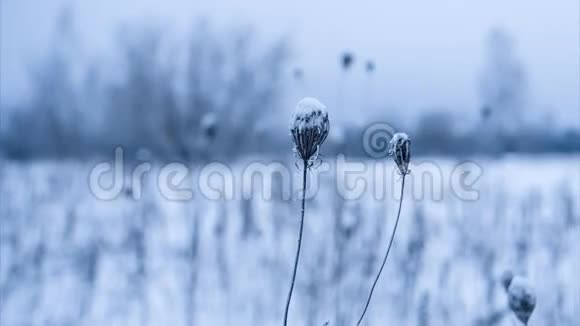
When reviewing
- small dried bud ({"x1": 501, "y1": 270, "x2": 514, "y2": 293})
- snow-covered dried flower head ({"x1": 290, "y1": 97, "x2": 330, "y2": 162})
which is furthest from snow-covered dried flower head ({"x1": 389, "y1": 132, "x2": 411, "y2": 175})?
small dried bud ({"x1": 501, "y1": 270, "x2": 514, "y2": 293})

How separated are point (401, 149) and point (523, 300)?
686mm

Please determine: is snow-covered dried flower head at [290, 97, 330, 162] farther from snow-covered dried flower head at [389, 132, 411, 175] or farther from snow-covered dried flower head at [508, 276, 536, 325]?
snow-covered dried flower head at [508, 276, 536, 325]

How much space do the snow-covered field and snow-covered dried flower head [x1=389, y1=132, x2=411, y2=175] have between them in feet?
2.63

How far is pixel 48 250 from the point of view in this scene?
5.06 meters

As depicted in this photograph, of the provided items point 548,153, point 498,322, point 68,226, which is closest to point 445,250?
point 498,322

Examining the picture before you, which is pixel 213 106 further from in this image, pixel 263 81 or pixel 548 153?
pixel 548 153

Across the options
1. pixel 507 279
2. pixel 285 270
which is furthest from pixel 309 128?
pixel 285 270

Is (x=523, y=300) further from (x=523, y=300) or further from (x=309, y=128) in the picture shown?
(x=309, y=128)

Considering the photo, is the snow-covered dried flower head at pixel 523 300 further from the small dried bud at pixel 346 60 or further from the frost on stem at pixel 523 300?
the small dried bud at pixel 346 60

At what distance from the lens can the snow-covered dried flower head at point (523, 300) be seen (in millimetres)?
1550

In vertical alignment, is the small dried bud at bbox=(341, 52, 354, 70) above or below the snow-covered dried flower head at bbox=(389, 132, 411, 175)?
above

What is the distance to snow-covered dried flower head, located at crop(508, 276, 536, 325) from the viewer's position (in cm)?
155

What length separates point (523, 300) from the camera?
5.13ft

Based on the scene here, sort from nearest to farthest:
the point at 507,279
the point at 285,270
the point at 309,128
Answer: the point at 309,128 → the point at 507,279 → the point at 285,270
